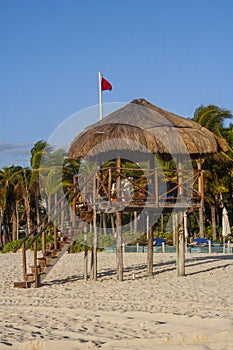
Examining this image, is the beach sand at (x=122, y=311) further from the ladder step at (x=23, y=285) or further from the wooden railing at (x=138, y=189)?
the wooden railing at (x=138, y=189)

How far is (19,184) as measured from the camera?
122 feet

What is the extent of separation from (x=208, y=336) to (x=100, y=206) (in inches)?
317

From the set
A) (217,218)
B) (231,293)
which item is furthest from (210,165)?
(231,293)

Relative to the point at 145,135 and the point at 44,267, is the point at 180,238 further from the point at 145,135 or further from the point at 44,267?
the point at 44,267

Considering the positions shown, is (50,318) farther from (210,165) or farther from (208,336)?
(210,165)

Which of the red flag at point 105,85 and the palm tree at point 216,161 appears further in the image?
the palm tree at point 216,161

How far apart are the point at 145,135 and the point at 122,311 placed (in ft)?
21.2

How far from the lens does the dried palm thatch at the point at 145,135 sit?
15914 mm

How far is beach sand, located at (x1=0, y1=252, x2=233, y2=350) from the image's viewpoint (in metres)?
7.93

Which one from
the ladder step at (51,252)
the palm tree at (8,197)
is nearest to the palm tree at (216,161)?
the palm tree at (8,197)

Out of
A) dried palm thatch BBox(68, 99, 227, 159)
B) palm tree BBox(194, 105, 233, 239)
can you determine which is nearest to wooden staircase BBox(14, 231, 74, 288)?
dried palm thatch BBox(68, 99, 227, 159)

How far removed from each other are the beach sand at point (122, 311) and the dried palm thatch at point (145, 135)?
3.53m

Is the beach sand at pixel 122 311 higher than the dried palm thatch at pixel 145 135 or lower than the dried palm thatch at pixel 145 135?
lower

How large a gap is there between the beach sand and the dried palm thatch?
353 centimetres
